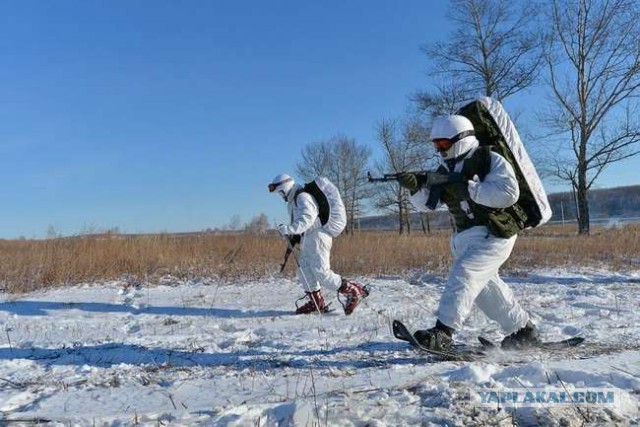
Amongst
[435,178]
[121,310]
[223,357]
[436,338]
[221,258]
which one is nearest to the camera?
[436,338]

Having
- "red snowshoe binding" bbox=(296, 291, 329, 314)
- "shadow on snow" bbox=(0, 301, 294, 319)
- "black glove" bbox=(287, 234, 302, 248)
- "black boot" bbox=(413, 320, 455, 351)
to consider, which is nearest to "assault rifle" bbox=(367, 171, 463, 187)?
"black boot" bbox=(413, 320, 455, 351)

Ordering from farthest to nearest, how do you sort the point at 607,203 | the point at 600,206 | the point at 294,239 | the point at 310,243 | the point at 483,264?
the point at 607,203 < the point at 600,206 < the point at 294,239 < the point at 310,243 < the point at 483,264

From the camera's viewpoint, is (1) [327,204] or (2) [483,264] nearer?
(2) [483,264]

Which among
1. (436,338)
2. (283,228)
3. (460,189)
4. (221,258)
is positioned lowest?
(436,338)

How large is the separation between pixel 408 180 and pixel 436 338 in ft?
3.77

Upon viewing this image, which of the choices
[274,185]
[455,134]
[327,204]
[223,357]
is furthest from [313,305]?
[455,134]

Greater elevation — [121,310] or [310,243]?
[310,243]

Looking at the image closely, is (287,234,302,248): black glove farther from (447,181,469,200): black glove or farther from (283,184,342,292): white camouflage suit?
(447,181,469,200): black glove

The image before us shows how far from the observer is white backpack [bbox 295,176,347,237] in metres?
6.00

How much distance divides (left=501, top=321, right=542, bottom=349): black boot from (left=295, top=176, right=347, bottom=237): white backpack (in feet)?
9.03

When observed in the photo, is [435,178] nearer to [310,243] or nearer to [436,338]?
[436,338]

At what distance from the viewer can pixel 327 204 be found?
5996 millimetres

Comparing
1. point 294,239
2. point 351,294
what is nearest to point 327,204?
point 294,239

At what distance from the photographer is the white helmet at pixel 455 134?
3.53 m
